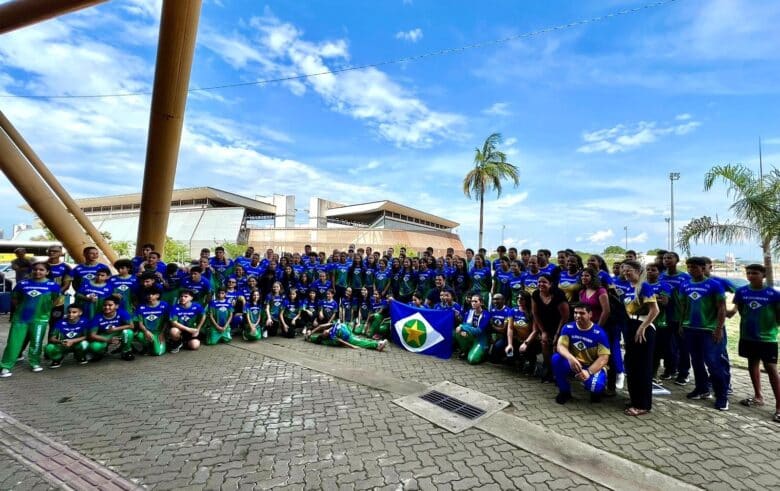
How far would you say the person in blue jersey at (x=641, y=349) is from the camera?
4.53 m

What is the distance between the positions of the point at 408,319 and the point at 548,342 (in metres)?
2.93

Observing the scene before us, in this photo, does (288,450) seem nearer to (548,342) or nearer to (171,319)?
(548,342)

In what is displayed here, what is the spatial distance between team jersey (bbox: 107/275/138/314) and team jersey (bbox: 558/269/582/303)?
26.5ft

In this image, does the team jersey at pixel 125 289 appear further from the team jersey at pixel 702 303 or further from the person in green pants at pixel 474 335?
the team jersey at pixel 702 303

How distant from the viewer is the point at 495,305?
677 cm

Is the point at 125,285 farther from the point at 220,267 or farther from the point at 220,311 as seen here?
the point at 220,267

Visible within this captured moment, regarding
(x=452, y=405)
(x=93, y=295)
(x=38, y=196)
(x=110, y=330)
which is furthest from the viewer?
(x=38, y=196)

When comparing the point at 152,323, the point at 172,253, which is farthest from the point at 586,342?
the point at 172,253

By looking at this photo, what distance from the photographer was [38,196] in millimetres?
9680

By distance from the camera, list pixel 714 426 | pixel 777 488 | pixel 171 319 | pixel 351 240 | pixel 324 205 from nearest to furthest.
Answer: pixel 777 488 → pixel 714 426 → pixel 171 319 → pixel 351 240 → pixel 324 205

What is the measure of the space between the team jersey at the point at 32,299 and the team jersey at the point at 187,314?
6.32 feet

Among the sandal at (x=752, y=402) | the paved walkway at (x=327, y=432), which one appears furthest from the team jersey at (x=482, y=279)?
the sandal at (x=752, y=402)

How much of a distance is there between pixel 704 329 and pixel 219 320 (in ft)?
28.2

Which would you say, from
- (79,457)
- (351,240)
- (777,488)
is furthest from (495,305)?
(351,240)
